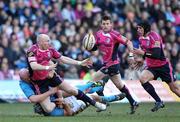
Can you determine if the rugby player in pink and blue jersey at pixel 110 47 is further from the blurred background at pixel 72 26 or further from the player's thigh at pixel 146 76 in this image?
the blurred background at pixel 72 26

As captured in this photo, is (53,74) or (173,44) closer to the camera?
(53,74)

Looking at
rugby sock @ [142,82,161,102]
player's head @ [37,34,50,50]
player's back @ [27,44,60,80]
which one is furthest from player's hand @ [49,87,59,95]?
rugby sock @ [142,82,161,102]

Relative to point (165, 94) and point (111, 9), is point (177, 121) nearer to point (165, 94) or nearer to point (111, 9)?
point (165, 94)

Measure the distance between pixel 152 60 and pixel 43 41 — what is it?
318 cm

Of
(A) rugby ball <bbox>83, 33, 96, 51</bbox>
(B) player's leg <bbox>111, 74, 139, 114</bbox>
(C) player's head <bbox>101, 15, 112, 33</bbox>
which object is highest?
(C) player's head <bbox>101, 15, 112, 33</bbox>

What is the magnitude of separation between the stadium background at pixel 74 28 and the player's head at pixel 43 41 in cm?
689

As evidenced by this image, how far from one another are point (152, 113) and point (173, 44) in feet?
33.0

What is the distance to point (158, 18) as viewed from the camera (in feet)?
94.6

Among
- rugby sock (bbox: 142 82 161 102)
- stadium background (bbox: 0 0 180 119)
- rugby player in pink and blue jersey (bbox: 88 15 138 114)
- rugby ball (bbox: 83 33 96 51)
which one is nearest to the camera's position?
rugby ball (bbox: 83 33 96 51)

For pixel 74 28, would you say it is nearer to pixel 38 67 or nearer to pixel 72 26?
pixel 72 26

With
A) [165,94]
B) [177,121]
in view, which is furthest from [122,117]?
[165,94]

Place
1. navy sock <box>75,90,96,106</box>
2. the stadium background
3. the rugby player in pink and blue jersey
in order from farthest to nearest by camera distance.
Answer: the stadium background, the rugby player in pink and blue jersey, navy sock <box>75,90,96,106</box>

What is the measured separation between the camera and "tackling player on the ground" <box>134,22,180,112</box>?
58.9 feet

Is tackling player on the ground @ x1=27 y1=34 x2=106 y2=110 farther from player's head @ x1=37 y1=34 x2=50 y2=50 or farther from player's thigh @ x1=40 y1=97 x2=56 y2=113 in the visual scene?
player's thigh @ x1=40 y1=97 x2=56 y2=113
